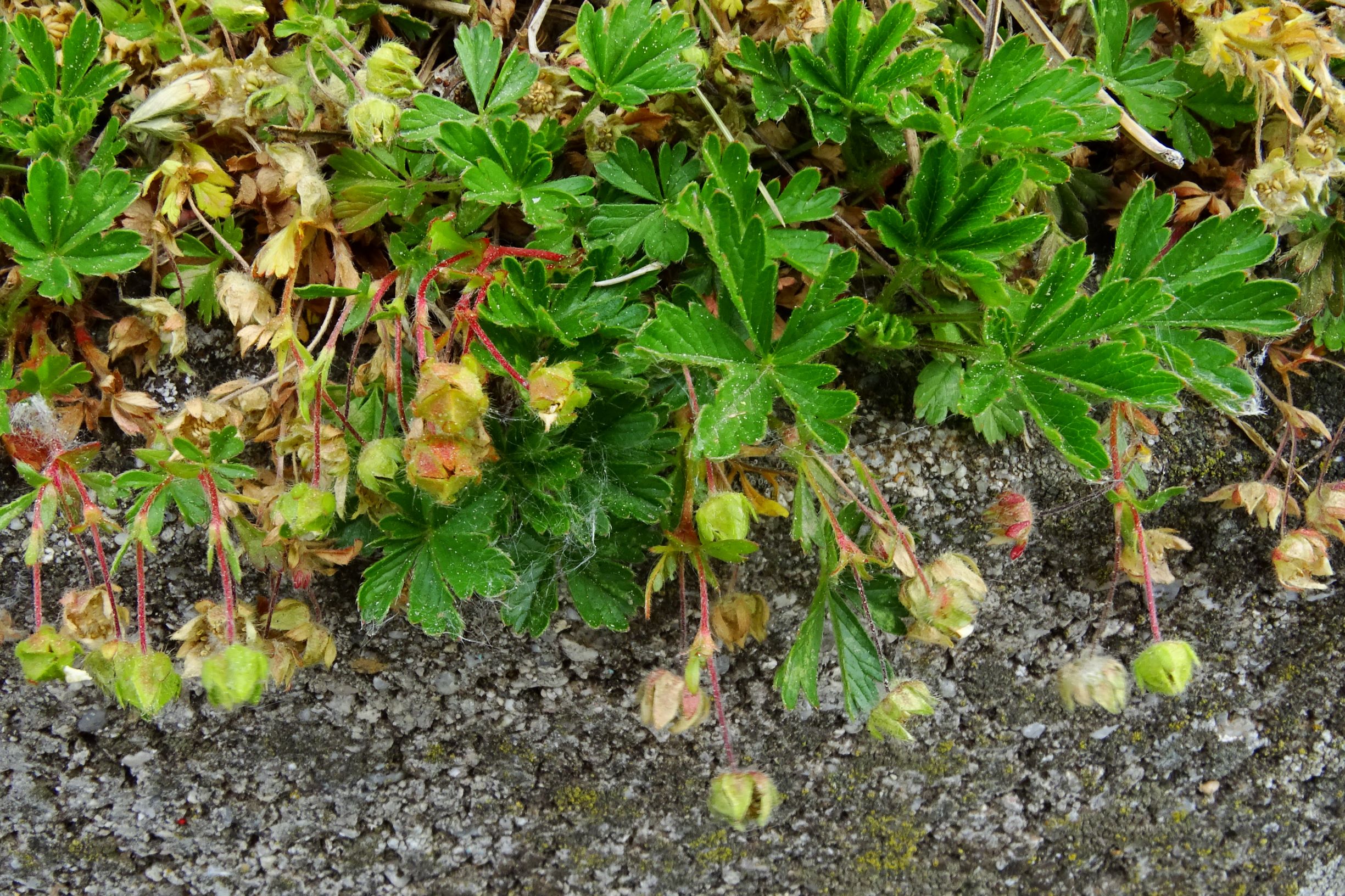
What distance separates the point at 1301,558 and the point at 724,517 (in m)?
1.03

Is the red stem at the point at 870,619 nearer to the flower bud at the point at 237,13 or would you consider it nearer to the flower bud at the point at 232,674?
the flower bud at the point at 232,674

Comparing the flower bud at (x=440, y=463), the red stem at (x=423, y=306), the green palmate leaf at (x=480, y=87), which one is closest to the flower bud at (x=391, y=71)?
the green palmate leaf at (x=480, y=87)

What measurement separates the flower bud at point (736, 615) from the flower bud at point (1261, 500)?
841 mm

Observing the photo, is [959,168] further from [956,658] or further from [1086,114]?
[956,658]

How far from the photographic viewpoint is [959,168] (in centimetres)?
144

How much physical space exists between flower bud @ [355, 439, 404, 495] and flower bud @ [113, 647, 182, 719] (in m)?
0.42

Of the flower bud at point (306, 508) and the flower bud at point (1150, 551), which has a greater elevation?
the flower bud at point (306, 508)

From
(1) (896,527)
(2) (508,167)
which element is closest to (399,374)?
(2) (508,167)

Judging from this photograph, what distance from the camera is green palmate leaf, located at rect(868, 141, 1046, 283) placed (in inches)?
51.6

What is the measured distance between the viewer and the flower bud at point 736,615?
164cm

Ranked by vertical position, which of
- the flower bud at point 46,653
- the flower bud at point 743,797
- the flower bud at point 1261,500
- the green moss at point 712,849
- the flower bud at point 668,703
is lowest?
the green moss at point 712,849

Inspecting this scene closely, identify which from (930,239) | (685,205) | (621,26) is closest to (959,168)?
(930,239)

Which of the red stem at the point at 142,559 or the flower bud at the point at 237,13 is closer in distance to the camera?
the red stem at the point at 142,559

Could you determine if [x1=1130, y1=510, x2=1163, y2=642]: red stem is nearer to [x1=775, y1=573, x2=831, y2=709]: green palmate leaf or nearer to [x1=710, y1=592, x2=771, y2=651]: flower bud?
[x1=775, y1=573, x2=831, y2=709]: green palmate leaf
